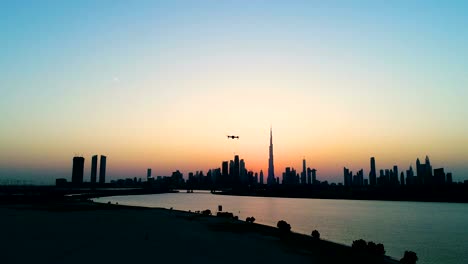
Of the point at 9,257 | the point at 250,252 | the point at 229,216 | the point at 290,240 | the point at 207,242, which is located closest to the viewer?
the point at 9,257

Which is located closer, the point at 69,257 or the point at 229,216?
the point at 69,257

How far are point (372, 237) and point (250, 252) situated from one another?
127 feet

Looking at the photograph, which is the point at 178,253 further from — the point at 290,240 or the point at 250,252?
the point at 290,240

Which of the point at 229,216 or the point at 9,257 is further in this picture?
the point at 229,216

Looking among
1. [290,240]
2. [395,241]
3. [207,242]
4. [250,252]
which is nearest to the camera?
[250,252]

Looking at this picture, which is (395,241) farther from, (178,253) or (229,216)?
(178,253)

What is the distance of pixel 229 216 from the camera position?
60594mm

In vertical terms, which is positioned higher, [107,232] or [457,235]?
[107,232]

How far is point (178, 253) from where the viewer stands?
960 inches

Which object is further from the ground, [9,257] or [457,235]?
[9,257]

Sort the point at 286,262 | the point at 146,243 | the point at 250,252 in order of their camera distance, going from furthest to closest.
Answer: the point at 146,243
the point at 250,252
the point at 286,262

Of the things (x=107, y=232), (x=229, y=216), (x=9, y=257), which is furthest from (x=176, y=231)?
(x=229, y=216)

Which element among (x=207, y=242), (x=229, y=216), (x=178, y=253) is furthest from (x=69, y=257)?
(x=229, y=216)

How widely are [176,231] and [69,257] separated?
48.5 feet
